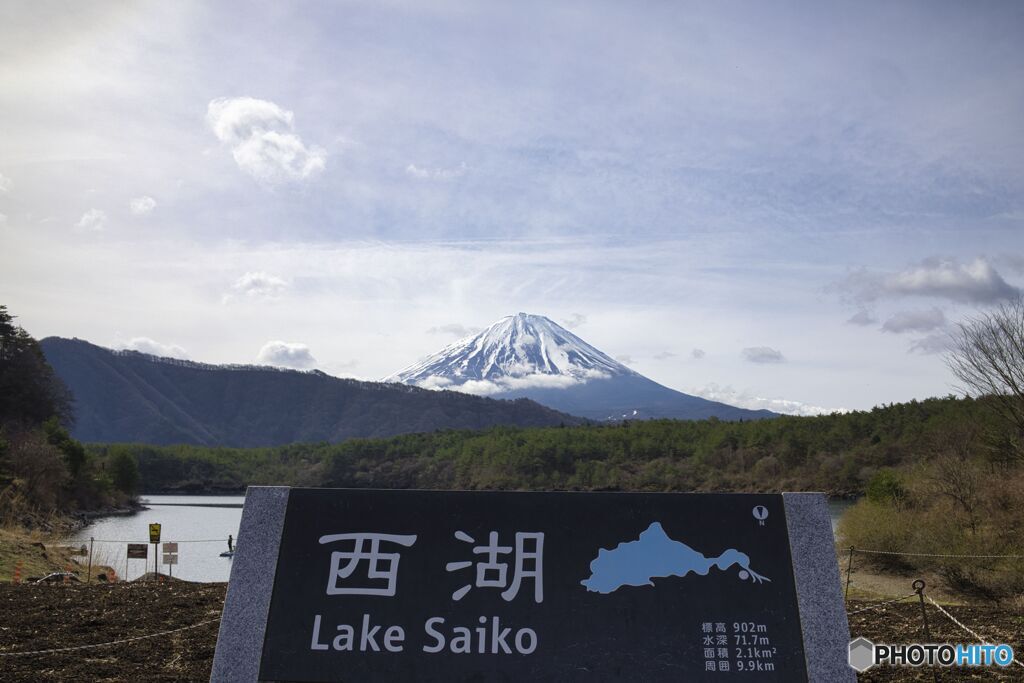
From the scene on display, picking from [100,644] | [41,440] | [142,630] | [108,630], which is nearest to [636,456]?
[41,440]

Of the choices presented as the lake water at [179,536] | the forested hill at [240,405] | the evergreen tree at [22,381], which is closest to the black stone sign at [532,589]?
the lake water at [179,536]

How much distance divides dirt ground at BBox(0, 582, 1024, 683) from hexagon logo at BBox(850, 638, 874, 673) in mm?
896

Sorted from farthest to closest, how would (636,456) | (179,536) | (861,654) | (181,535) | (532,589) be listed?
1. (636,456)
2. (181,535)
3. (179,536)
4. (861,654)
5. (532,589)

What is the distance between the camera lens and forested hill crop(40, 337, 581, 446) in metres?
152

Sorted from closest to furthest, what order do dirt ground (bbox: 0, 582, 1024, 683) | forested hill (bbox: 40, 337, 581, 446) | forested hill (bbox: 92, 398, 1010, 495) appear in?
A: dirt ground (bbox: 0, 582, 1024, 683) < forested hill (bbox: 92, 398, 1010, 495) < forested hill (bbox: 40, 337, 581, 446)

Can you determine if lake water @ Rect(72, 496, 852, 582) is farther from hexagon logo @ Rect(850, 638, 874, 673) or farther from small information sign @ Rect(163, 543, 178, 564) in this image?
hexagon logo @ Rect(850, 638, 874, 673)

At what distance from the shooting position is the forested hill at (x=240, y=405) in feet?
500

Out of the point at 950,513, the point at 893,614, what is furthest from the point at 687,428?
the point at 893,614

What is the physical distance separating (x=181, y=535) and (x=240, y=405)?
14232 cm

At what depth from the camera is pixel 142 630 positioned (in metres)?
8.08

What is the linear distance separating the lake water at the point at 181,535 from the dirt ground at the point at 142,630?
752 cm

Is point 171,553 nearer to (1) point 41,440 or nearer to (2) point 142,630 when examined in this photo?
(2) point 142,630

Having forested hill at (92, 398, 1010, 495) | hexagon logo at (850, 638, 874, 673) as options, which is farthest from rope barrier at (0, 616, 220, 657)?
forested hill at (92, 398, 1010, 495)

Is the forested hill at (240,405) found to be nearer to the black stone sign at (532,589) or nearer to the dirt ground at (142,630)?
the dirt ground at (142,630)
